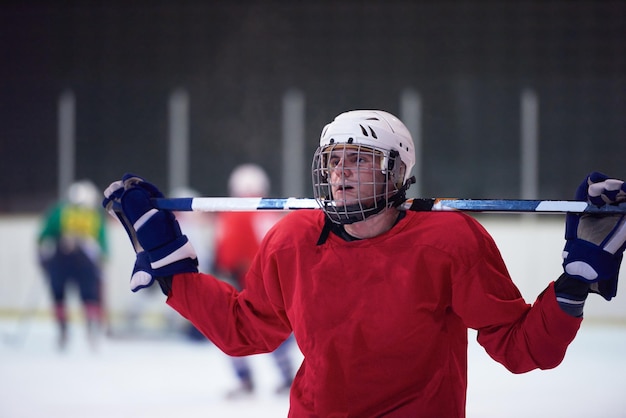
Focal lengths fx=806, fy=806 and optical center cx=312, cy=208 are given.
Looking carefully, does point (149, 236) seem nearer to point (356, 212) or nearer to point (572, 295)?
point (356, 212)

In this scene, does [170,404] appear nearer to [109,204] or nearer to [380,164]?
[109,204]

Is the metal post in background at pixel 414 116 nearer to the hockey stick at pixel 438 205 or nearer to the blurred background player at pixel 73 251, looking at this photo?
the blurred background player at pixel 73 251

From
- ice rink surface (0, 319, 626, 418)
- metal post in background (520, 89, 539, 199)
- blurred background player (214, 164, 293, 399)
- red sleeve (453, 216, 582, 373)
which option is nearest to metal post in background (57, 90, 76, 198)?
ice rink surface (0, 319, 626, 418)

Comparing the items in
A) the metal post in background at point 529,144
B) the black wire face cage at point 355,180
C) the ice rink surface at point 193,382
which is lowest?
the ice rink surface at point 193,382

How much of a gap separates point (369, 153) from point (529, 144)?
14.9 ft

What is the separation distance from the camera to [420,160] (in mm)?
6055

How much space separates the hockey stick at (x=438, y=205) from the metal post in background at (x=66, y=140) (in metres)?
4.91

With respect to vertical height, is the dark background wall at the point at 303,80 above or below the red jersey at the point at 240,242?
above

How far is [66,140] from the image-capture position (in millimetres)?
6504

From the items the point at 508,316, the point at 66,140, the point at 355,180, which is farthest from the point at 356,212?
the point at 66,140

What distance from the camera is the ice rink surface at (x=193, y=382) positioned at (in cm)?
353

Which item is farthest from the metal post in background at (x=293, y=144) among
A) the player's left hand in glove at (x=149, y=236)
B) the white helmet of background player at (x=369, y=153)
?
the white helmet of background player at (x=369, y=153)

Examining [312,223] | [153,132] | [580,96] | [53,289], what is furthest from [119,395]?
[580,96]

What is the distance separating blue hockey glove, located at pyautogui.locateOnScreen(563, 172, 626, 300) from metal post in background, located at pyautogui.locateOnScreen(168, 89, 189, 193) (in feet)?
16.5
